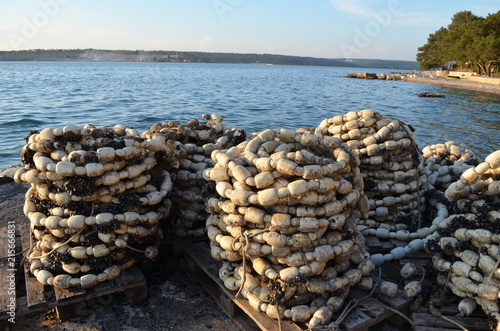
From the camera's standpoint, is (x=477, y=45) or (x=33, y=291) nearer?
(x=33, y=291)

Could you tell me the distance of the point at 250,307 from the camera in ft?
14.0

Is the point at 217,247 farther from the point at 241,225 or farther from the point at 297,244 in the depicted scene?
the point at 297,244

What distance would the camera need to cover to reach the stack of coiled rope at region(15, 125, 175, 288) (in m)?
4.47

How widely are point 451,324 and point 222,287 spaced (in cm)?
250

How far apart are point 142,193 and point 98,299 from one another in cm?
139

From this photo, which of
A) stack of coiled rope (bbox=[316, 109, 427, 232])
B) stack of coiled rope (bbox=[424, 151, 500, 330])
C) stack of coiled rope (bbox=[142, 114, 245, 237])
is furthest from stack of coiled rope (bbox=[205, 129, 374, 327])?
stack of coiled rope (bbox=[316, 109, 427, 232])

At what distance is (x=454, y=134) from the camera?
818 inches

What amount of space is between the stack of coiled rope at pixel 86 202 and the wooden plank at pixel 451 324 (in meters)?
3.22

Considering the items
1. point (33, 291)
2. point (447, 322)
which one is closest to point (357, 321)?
point (447, 322)

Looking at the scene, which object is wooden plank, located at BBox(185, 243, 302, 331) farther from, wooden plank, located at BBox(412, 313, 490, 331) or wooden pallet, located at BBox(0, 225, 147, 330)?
wooden plank, located at BBox(412, 313, 490, 331)

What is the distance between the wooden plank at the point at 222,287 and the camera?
3.98 metres

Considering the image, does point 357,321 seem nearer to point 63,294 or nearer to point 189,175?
point 189,175

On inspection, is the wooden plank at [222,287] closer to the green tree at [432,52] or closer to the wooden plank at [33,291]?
the wooden plank at [33,291]

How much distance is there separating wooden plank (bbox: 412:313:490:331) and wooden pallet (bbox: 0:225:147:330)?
317 centimetres
